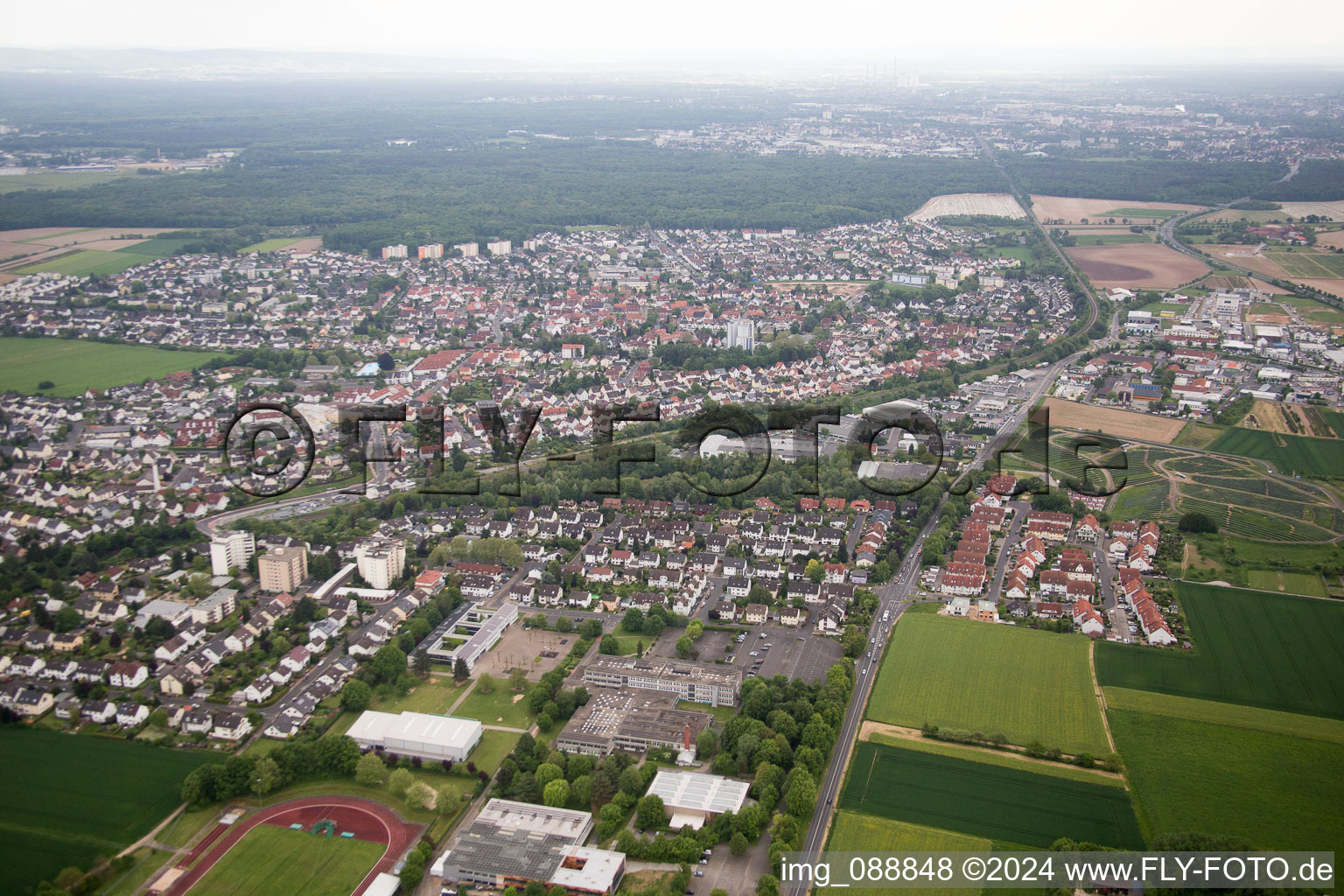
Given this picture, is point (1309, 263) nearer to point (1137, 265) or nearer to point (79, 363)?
point (1137, 265)

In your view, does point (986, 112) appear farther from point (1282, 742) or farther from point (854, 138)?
point (1282, 742)

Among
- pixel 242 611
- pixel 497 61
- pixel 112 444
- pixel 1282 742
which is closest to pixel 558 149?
pixel 112 444

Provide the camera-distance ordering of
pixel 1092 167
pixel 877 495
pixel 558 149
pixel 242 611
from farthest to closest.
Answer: pixel 558 149, pixel 1092 167, pixel 877 495, pixel 242 611

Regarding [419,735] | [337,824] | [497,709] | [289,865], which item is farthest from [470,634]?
[289,865]

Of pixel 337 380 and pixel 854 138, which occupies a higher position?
pixel 854 138

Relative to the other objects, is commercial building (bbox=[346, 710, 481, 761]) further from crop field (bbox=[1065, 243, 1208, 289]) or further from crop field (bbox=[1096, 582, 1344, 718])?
crop field (bbox=[1065, 243, 1208, 289])

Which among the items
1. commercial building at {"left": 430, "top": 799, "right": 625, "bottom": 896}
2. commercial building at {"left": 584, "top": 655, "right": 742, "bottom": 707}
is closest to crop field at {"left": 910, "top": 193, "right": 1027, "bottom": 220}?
commercial building at {"left": 584, "top": 655, "right": 742, "bottom": 707}

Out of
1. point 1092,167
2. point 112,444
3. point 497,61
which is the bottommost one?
point 112,444
